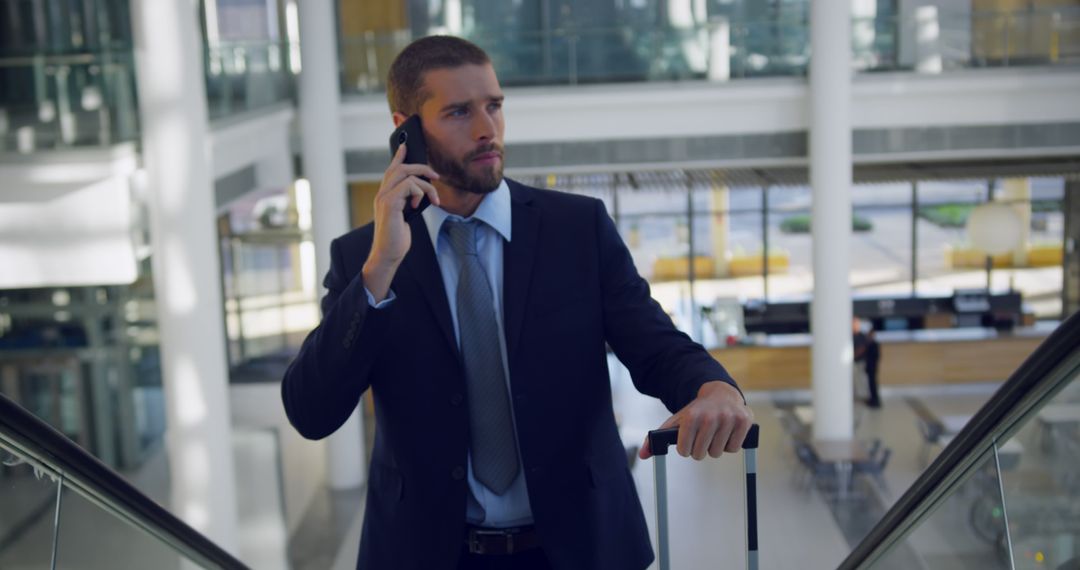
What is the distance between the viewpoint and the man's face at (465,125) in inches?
84.7

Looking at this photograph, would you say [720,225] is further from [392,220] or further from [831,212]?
[392,220]

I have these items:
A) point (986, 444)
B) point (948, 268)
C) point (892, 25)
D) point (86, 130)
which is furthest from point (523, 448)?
point (948, 268)

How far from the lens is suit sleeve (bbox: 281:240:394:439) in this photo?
2.06 m

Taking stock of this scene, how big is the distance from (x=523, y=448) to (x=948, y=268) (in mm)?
20104

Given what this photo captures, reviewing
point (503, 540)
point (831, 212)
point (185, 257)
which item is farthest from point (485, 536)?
point (831, 212)

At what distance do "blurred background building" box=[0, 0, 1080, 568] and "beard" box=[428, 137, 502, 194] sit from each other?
2.29m

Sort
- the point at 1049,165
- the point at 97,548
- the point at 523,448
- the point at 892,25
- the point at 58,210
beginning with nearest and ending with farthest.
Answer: the point at 523,448
the point at 97,548
the point at 58,210
the point at 892,25
the point at 1049,165

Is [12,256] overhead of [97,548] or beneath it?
overhead

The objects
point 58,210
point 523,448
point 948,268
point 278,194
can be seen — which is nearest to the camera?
point 523,448

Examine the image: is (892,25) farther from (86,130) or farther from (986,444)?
(986,444)

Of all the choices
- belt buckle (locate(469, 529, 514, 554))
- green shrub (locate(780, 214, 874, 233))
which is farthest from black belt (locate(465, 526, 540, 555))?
green shrub (locate(780, 214, 874, 233))

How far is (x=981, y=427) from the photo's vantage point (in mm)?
2162

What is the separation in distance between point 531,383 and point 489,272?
215 millimetres

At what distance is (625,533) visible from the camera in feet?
7.55
